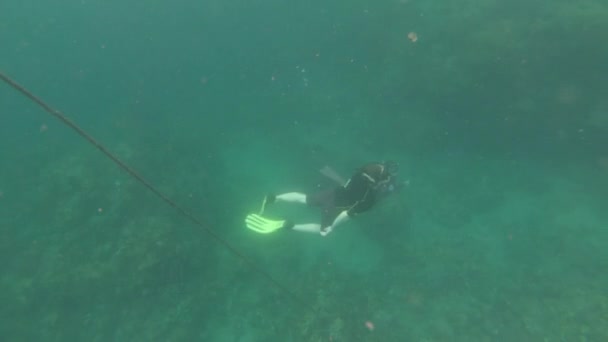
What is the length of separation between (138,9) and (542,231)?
2688 centimetres

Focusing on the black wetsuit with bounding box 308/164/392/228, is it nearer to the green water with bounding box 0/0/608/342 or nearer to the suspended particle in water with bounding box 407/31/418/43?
the green water with bounding box 0/0/608/342

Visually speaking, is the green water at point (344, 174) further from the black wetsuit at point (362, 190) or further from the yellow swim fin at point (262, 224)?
the black wetsuit at point (362, 190)

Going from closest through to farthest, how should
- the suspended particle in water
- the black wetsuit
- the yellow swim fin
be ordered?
the black wetsuit → the yellow swim fin → the suspended particle in water

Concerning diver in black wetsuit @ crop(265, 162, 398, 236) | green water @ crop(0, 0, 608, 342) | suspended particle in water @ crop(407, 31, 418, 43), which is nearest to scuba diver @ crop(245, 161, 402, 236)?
diver in black wetsuit @ crop(265, 162, 398, 236)

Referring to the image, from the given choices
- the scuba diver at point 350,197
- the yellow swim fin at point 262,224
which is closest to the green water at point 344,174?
the yellow swim fin at point 262,224

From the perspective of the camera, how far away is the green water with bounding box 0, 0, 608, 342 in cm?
891

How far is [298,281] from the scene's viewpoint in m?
9.38

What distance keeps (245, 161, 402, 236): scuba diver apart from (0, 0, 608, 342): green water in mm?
1994

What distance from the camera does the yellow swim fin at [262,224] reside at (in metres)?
8.12

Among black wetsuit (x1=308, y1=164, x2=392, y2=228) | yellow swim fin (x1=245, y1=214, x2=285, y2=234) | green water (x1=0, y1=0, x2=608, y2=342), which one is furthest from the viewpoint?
green water (x1=0, y1=0, x2=608, y2=342)

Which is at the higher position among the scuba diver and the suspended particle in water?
the suspended particle in water

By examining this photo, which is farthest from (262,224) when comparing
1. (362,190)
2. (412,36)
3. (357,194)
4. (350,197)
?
(412,36)

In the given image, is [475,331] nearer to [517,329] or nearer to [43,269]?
[517,329]

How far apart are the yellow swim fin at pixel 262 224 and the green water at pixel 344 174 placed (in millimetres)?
1874
